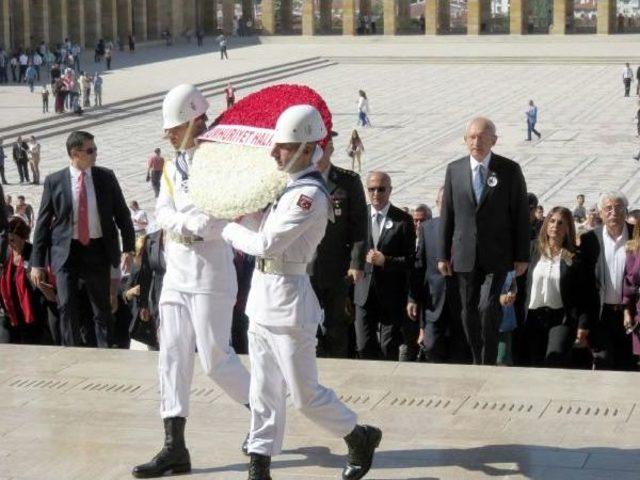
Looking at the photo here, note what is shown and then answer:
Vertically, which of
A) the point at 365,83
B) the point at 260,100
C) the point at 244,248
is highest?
the point at 260,100

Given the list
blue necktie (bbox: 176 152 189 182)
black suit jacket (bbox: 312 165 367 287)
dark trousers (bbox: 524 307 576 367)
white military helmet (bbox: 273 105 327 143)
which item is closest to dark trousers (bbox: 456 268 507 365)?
dark trousers (bbox: 524 307 576 367)

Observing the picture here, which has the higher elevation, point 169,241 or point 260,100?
point 260,100

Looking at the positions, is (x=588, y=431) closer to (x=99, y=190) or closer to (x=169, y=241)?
(x=169, y=241)

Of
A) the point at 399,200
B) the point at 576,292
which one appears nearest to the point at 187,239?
the point at 576,292

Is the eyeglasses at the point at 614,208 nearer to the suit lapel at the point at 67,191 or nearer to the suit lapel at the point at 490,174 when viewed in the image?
the suit lapel at the point at 490,174

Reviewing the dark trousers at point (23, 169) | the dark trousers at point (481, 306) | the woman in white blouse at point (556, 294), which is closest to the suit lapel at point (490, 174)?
the dark trousers at point (481, 306)

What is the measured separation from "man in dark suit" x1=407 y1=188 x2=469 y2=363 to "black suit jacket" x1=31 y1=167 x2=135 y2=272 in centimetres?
182

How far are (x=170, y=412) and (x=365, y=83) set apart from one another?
45375 mm

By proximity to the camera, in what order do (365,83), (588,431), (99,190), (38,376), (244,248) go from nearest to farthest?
(244,248), (588,431), (38,376), (99,190), (365,83)

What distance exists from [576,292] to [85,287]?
3.12 meters

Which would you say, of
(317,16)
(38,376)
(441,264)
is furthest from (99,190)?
(317,16)

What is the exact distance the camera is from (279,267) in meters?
6.34

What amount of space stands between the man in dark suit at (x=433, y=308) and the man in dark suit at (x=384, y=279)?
0.10 meters

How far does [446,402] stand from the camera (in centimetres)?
796
